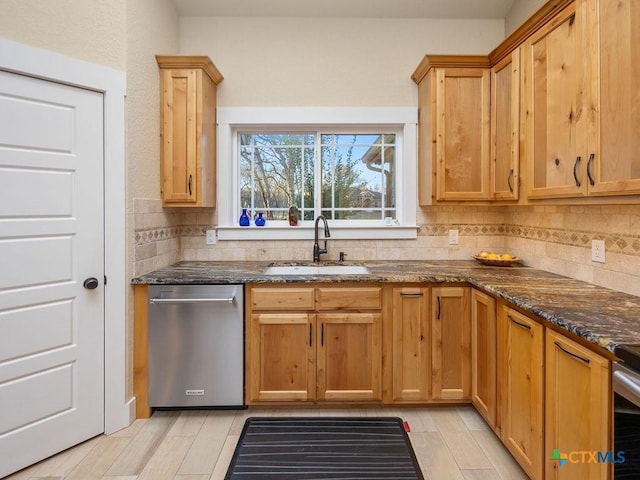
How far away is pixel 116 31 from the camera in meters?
2.30

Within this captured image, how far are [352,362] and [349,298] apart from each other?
0.42 m

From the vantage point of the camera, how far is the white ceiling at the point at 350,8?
10.0 feet

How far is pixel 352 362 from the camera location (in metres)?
2.53

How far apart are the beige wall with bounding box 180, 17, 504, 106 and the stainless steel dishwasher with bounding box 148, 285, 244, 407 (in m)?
1.66

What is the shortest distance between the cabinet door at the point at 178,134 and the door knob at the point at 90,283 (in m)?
0.79

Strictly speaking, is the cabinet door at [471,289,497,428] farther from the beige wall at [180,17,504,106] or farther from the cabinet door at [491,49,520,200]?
the beige wall at [180,17,504,106]

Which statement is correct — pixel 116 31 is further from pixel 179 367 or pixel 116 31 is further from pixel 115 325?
pixel 179 367

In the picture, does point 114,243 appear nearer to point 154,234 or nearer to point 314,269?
point 154,234

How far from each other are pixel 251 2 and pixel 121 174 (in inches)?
70.0

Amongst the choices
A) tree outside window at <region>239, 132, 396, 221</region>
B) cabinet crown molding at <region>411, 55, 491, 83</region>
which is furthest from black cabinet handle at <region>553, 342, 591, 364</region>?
cabinet crown molding at <region>411, 55, 491, 83</region>

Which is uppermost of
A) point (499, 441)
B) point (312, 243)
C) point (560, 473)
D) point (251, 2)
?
point (251, 2)

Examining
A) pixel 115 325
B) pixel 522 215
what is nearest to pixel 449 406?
pixel 522 215

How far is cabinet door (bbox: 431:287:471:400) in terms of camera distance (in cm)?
251

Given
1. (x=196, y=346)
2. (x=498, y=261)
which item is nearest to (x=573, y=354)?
(x=498, y=261)
